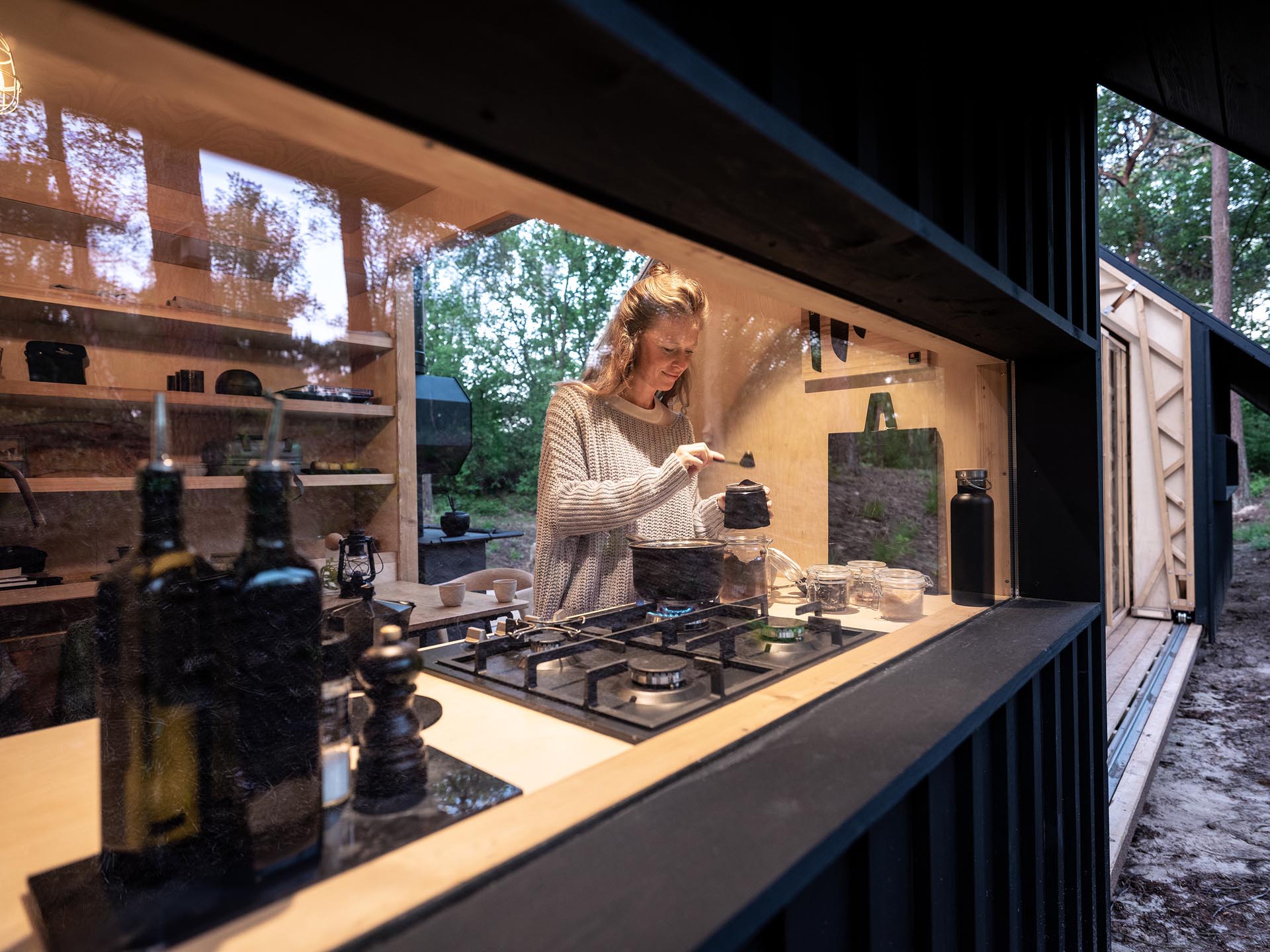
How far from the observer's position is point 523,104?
47 cm

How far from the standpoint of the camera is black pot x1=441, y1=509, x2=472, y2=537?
0.83 m

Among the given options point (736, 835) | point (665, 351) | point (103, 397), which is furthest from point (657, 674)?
point (103, 397)

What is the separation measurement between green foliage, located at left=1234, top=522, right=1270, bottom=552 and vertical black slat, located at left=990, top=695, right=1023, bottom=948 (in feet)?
36.3

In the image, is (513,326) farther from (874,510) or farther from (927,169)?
(874,510)

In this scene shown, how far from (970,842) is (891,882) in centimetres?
26

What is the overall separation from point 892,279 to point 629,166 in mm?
470

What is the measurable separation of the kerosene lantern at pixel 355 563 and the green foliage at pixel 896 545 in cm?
105

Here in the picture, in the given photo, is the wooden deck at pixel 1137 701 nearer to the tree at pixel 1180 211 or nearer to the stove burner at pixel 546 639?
the stove burner at pixel 546 639

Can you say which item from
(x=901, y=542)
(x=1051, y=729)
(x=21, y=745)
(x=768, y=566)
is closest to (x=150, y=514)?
(x=21, y=745)

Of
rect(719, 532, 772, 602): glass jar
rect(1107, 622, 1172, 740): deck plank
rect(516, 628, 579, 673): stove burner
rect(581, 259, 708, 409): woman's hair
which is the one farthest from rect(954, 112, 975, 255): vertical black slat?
rect(1107, 622, 1172, 740): deck plank

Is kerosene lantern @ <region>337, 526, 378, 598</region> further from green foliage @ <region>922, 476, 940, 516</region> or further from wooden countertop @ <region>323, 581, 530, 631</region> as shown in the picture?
green foliage @ <region>922, 476, 940, 516</region>

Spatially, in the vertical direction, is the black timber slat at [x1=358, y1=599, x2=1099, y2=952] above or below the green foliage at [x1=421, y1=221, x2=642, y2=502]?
below

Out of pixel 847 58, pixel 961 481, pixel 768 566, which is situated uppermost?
pixel 847 58

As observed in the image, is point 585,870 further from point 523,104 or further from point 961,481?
point 961,481
